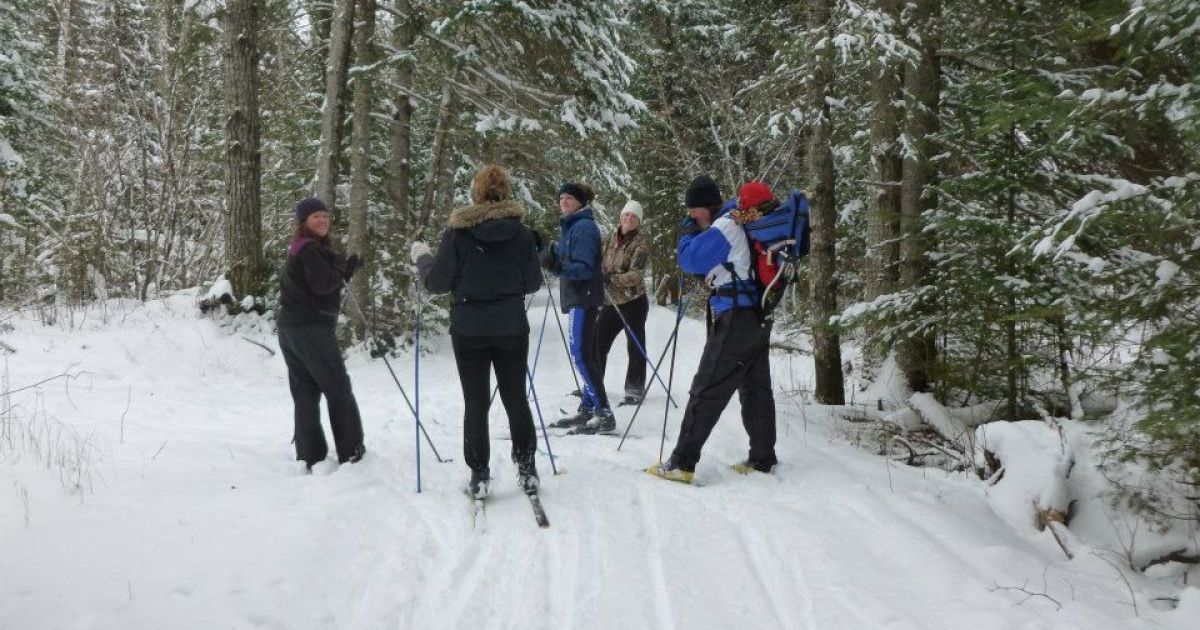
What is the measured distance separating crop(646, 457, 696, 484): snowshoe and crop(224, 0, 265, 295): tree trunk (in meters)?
8.84

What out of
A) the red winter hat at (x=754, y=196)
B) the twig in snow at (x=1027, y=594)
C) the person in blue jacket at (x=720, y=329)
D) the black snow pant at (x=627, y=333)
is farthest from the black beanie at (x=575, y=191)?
the twig in snow at (x=1027, y=594)

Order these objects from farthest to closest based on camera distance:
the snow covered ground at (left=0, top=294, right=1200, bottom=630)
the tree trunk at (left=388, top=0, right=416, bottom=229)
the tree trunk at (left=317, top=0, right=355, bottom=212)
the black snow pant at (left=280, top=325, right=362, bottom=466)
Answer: the tree trunk at (left=388, top=0, right=416, bottom=229), the tree trunk at (left=317, top=0, right=355, bottom=212), the black snow pant at (left=280, top=325, right=362, bottom=466), the snow covered ground at (left=0, top=294, right=1200, bottom=630)

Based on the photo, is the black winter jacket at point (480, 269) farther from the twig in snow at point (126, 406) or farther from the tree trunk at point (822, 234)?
the tree trunk at point (822, 234)

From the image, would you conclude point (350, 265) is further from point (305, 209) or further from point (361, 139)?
point (361, 139)

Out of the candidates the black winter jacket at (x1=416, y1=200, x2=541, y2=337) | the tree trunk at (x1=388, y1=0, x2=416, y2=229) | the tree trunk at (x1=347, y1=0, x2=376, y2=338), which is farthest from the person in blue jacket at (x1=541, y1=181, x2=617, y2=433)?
the tree trunk at (x1=388, y1=0, x2=416, y2=229)

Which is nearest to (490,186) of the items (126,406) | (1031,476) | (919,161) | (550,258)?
(550,258)

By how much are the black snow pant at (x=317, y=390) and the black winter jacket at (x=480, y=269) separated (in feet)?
3.86

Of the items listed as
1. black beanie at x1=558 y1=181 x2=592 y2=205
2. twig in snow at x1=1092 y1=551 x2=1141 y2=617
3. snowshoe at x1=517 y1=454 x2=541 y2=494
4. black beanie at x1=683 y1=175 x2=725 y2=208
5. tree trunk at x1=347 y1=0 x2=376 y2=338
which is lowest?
twig in snow at x1=1092 y1=551 x2=1141 y2=617

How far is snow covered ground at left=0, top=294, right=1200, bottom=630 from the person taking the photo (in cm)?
314

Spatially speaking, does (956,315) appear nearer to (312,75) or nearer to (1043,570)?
(1043,570)

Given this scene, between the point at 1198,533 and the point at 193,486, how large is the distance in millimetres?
6011

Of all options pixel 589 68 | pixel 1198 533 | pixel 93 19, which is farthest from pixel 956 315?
pixel 93 19

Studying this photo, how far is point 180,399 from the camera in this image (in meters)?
8.12

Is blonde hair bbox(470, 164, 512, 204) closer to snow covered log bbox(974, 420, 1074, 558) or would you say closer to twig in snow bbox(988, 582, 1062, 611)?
twig in snow bbox(988, 582, 1062, 611)
